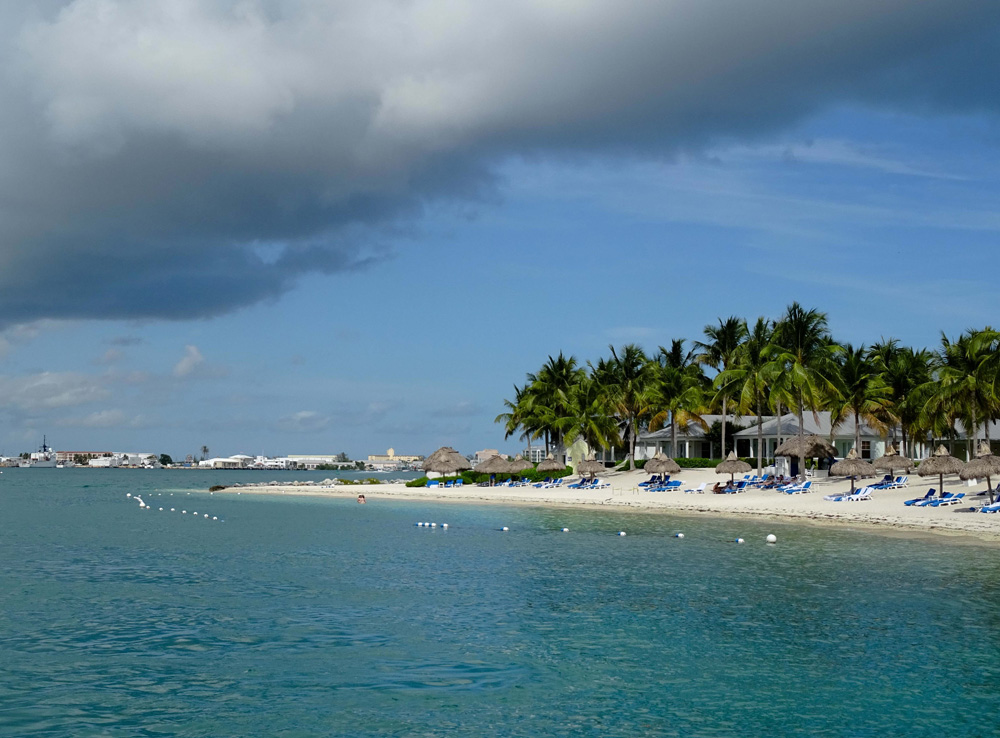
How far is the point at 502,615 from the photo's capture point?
64.3ft

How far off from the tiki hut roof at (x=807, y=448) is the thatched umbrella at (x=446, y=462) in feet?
95.8

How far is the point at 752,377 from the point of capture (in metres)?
63.1

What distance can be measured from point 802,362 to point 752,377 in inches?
138

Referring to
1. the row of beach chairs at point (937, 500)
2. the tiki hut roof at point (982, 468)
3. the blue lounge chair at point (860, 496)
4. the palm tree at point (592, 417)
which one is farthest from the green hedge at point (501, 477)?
the tiki hut roof at point (982, 468)

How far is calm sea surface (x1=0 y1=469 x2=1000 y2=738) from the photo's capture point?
41.1ft

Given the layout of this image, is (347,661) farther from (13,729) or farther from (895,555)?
(895,555)

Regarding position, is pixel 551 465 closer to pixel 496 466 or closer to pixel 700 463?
pixel 496 466

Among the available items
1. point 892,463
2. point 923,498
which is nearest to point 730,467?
point 892,463

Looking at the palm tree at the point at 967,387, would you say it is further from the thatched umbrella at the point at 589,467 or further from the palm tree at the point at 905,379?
the thatched umbrella at the point at 589,467

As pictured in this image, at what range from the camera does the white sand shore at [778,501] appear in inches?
1492

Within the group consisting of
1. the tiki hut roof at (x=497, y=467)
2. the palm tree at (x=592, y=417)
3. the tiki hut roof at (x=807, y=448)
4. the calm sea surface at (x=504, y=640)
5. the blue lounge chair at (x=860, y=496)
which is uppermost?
the palm tree at (x=592, y=417)

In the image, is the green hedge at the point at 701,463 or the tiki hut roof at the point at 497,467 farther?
the tiki hut roof at the point at 497,467

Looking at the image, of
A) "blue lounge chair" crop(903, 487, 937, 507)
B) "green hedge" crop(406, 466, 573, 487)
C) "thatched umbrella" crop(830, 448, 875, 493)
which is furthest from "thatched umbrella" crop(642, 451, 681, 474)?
"blue lounge chair" crop(903, 487, 937, 507)

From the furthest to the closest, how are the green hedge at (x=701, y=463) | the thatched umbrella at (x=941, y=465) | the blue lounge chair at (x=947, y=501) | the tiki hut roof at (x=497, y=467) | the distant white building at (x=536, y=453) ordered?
the distant white building at (x=536, y=453), the tiki hut roof at (x=497, y=467), the green hedge at (x=701, y=463), the blue lounge chair at (x=947, y=501), the thatched umbrella at (x=941, y=465)
